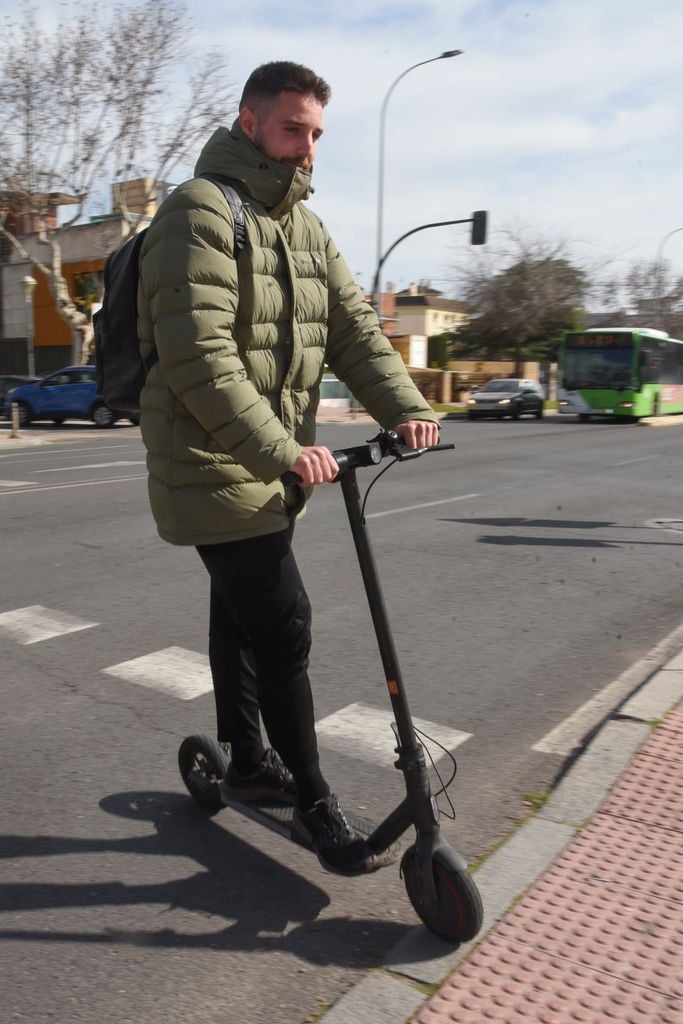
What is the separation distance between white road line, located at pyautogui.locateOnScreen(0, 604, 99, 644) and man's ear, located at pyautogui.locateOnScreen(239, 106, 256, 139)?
322 cm

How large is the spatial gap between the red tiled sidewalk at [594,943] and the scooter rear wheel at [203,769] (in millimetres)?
991

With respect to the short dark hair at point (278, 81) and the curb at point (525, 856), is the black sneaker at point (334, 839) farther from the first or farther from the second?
the short dark hair at point (278, 81)

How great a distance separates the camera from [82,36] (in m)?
27.4

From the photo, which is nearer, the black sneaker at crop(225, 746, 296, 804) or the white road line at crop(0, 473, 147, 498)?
the black sneaker at crop(225, 746, 296, 804)

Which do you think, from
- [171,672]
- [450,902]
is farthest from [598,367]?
[450,902]

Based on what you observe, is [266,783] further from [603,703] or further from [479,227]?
[479,227]

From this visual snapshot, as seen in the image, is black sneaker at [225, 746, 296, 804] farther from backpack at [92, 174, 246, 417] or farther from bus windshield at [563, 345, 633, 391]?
bus windshield at [563, 345, 633, 391]

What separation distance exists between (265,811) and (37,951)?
70cm

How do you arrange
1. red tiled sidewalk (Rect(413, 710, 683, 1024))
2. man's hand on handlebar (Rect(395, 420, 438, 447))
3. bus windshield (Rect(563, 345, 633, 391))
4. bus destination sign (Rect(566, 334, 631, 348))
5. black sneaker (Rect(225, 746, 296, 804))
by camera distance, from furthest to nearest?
bus windshield (Rect(563, 345, 633, 391)) → bus destination sign (Rect(566, 334, 631, 348)) → black sneaker (Rect(225, 746, 296, 804)) → man's hand on handlebar (Rect(395, 420, 438, 447)) → red tiled sidewalk (Rect(413, 710, 683, 1024))

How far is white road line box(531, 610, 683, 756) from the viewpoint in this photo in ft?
12.5

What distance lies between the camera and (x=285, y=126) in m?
2.41

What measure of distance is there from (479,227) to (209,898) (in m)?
26.5

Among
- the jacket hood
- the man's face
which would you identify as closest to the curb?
the jacket hood

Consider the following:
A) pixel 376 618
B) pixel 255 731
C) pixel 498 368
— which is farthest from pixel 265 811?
pixel 498 368
